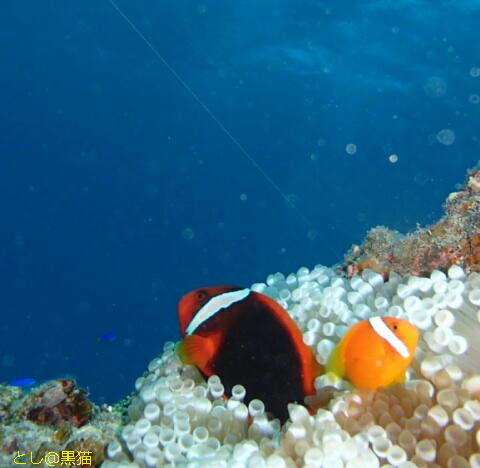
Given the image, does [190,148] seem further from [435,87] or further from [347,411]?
[347,411]

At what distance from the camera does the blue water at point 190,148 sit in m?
24.2

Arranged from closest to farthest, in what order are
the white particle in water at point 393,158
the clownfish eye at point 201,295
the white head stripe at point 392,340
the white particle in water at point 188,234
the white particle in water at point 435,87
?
the white head stripe at point 392,340 → the clownfish eye at point 201,295 → the white particle in water at point 435,87 → the white particle in water at point 393,158 → the white particle in water at point 188,234

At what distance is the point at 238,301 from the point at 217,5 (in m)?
23.0

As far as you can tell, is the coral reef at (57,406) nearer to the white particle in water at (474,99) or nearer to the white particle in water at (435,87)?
the white particle in water at (435,87)

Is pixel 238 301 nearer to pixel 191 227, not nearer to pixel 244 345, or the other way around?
pixel 244 345

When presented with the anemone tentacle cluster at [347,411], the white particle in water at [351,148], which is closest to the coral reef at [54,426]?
the anemone tentacle cluster at [347,411]

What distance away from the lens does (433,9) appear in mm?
19625

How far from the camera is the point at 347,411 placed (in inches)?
68.9

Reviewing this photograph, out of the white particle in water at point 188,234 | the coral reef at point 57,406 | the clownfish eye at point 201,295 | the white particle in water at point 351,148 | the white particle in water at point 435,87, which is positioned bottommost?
the white particle in water at point 188,234

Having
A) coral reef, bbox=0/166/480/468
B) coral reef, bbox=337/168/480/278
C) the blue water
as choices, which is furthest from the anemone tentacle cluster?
the blue water

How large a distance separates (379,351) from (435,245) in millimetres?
1128

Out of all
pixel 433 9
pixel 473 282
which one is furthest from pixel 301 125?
pixel 473 282

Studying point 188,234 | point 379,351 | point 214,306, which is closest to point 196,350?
point 214,306

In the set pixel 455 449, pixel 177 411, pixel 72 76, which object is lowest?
pixel 72 76
